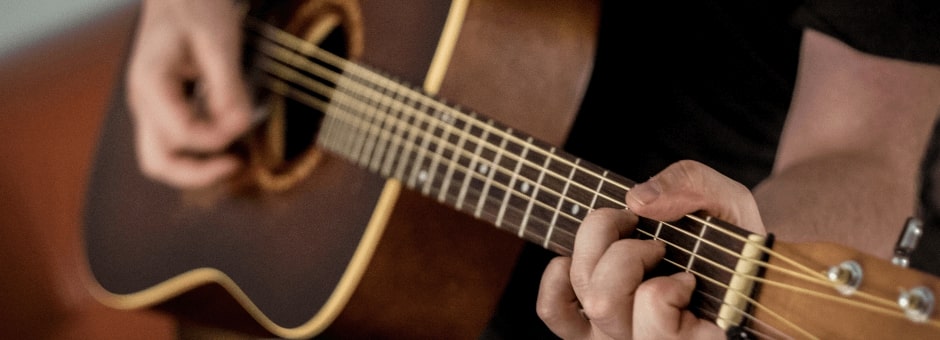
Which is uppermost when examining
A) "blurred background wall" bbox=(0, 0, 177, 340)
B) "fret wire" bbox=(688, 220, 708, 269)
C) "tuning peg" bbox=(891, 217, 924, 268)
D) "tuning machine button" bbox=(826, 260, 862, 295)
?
"tuning peg" bbox=(891, 217, 924, 268)

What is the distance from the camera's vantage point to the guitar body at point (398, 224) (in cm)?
67

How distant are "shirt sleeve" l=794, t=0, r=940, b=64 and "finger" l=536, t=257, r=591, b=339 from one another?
282 mm

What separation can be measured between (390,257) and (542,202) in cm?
21

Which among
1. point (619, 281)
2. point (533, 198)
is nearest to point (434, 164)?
point (533, 198)

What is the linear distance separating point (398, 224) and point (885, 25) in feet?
1.38

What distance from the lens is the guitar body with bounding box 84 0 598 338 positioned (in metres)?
0.67

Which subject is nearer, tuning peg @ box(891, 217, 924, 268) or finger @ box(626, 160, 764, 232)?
tuning peg @ box(891, 217, 924, 268)

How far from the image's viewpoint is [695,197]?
0.43 meters

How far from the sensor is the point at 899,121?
532mm

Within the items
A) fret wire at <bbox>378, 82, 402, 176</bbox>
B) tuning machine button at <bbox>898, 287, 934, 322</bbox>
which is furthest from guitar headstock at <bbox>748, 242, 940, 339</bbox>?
fret wire at <bbox>378, 82, 402, 176</bbox>

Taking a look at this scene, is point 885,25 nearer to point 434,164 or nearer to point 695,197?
point 695,197

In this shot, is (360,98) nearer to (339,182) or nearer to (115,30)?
(339,182)

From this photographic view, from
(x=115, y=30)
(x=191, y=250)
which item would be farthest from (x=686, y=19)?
(x=115, y=30)

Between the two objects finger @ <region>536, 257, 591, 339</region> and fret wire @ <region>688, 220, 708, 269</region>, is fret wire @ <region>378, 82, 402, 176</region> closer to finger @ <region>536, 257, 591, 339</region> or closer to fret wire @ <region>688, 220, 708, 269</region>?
finger @ <region>536, 257, 591, 339</region>
